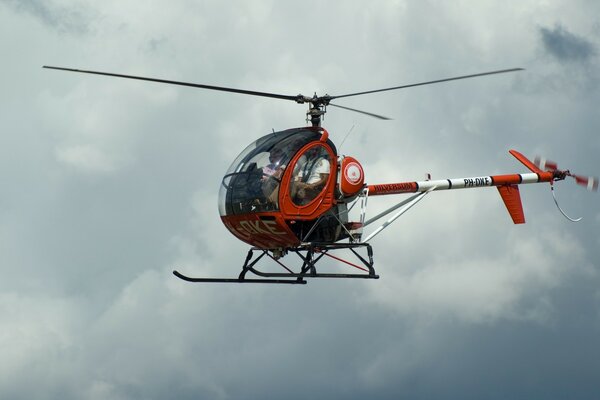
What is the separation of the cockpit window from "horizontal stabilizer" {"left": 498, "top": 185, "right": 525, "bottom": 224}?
32.7 ft

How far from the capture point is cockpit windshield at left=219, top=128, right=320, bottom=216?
102 feet

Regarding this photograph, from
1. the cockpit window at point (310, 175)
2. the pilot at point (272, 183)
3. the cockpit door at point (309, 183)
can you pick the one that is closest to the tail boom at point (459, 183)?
the cockpit door at point (309, 183)

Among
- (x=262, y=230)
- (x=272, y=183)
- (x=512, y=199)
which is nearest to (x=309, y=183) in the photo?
(x=272, y=183)

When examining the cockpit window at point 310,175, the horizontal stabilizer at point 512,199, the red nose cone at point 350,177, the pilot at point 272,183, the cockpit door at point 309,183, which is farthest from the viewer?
the horizontal stabilizer at point 512,199

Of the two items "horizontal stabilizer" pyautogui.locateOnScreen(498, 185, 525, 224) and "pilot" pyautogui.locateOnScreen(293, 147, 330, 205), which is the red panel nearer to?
"pilot" pyautogui.locateOnScreen(293, 147, 330, 205)

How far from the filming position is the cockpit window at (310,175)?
103ft

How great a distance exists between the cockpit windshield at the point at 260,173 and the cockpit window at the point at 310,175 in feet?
1.18

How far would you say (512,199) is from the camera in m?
39.4

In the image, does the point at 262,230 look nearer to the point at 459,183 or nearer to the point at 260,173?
the point at 260,173

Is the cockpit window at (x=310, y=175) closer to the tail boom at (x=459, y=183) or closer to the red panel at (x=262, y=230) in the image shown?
the red panel at (x=262, y=230)

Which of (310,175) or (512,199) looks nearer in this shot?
(310,175)

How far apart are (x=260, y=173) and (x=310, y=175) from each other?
1556 mm

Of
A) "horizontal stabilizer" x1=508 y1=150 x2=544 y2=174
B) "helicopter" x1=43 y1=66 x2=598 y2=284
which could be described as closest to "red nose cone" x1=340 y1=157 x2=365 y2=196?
Answer: "helicopter" x1=43 y1=66 x2=598 y2=284

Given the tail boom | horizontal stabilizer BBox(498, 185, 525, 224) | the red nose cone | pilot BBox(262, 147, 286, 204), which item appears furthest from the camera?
horizontal stabilizer BBox(498, 185, 525, 224)
